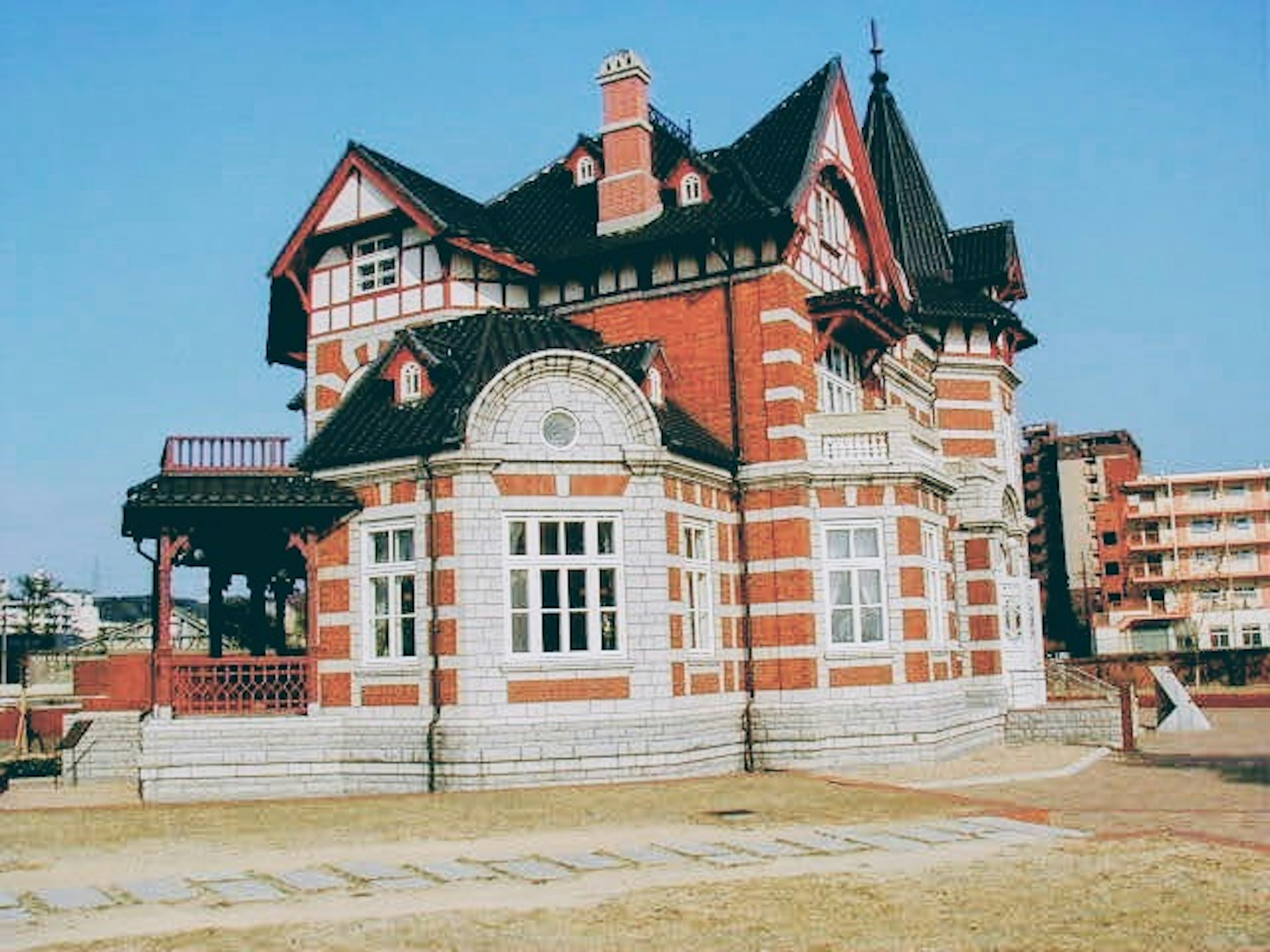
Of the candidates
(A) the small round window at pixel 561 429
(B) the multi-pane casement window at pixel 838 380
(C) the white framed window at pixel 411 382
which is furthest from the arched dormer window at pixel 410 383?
(B) the multi-pane casement window at pixel 838 380

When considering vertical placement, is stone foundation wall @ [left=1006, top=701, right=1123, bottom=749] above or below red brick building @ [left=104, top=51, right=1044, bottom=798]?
below

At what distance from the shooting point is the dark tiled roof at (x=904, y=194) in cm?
3275

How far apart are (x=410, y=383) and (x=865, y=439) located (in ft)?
26.2

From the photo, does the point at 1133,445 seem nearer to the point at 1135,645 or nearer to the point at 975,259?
the point at 1135,645

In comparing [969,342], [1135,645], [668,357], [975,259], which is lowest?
[1135,645]

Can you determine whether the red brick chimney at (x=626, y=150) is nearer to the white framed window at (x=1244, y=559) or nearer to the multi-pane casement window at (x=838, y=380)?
the multi-pane casement window at (x=838, y=380)

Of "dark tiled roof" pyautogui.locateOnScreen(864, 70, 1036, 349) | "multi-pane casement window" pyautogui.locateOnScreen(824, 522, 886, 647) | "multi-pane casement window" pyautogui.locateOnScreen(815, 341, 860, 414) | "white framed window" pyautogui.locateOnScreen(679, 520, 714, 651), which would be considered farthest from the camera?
"dark tiled roof" pyautogui.locateOnScreen(864, 70, 1036, 349)

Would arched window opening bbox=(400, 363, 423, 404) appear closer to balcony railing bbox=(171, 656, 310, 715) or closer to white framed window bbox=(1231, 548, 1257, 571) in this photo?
balcony railing bbox=(171, 656, 310, 715)

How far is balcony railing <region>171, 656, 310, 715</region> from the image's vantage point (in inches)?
775

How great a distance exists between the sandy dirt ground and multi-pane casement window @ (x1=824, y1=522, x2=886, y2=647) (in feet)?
12.2

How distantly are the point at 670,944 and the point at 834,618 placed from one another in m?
14.0

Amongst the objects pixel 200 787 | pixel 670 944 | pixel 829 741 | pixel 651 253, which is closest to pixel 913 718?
pixel 829 741

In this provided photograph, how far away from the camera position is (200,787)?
62.5ft

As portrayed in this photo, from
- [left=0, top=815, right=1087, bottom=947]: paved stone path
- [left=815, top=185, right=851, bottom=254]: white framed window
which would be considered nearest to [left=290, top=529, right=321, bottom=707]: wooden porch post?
[left=0, top=815, right=1087, bottom=947]: paved stone path
